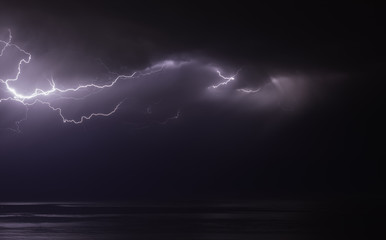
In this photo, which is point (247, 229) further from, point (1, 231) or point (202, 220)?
point (1, 231)

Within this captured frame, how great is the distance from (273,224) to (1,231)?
32.2 ft

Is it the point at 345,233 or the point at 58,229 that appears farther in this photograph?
the point at 58,229

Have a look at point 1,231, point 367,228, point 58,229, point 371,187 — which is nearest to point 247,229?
point 367,228

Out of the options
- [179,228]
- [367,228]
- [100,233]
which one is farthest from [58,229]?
[367,228]

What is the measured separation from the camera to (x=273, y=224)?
2711cm

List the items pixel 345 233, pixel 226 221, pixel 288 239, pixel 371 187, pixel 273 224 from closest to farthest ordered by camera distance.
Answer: pixel 288 239
pixel 345 233
pixel 273 224
pixel 226 221
pixel 371 187

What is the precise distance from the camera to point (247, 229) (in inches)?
980

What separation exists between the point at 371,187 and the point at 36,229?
68833mm

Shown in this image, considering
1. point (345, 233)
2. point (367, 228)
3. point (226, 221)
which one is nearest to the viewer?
point (345, 233)

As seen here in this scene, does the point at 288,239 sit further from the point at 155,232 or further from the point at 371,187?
the point at 371,187

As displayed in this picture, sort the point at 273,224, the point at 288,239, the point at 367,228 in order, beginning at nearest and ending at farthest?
the point at 288,239
the point at 367,228
the point at 273,224

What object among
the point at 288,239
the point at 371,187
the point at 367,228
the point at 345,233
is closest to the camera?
the point at 288,239

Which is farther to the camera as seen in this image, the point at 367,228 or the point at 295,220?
the point at 295,220

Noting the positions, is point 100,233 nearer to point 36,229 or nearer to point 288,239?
point 36,229
